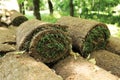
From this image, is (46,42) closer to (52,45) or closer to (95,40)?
(52,45)

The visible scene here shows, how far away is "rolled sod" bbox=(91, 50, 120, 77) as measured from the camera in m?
3.85

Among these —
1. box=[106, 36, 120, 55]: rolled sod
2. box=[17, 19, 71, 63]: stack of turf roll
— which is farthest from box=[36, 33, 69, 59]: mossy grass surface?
box=[106, 36, 120, 55]: rolled sod

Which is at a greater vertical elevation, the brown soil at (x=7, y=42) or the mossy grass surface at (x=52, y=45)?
the mossy grass surface at (x=52, y=45)

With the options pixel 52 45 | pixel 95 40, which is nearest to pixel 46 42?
pixel 52 45

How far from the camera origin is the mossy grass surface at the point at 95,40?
4164mm

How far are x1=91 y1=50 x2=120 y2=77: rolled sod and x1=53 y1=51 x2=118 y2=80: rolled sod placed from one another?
0.48 m

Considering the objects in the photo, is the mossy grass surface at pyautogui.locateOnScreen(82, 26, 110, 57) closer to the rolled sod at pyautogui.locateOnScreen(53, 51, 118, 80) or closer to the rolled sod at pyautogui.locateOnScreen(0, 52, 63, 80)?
the rolled sod at pyautogui.locateOnScreen(53, 51, 118, 80)

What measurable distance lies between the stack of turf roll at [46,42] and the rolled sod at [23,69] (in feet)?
0.65

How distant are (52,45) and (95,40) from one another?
960mm

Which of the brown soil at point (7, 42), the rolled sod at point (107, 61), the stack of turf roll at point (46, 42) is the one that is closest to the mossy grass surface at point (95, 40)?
the rolled sod at point (107, 61)

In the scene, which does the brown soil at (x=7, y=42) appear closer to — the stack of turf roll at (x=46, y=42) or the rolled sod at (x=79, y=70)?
the stack of turf roll at (x=46, y=42)

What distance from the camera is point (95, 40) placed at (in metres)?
4.36

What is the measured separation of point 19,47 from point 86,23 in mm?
1322

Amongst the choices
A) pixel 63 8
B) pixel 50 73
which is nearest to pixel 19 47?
pixel 50 73
